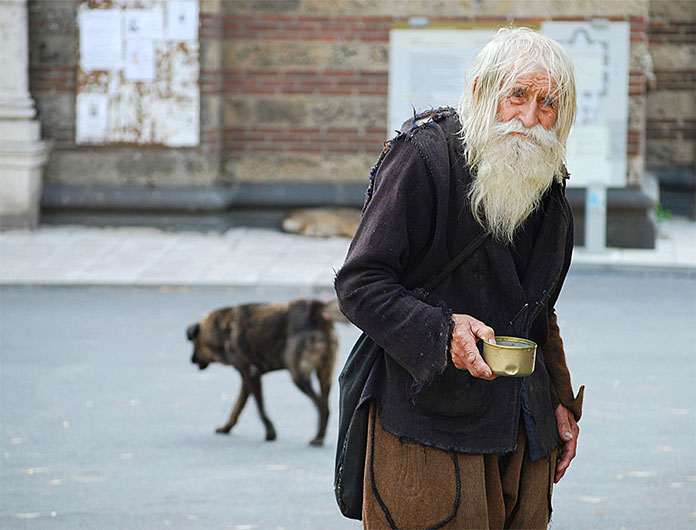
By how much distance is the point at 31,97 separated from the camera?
15.1 m

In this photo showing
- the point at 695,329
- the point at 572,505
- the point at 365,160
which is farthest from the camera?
the point at 365,160

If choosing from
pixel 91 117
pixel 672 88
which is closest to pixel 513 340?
pixel 91 117

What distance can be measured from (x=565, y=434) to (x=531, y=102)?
883 mm

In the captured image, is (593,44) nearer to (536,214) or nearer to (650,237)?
(650,237)

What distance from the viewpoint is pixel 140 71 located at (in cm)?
1490

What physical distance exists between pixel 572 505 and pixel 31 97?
10499mm

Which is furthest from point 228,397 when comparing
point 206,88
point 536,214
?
point 206,88

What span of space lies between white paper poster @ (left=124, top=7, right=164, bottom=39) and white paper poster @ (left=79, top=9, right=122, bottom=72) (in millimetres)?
110

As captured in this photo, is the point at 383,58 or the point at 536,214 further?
the point at 383,58

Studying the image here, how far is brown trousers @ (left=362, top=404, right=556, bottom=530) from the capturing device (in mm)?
3289

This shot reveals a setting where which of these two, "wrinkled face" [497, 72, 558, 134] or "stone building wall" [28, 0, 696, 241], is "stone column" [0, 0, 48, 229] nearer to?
"stone building wall" [28, 0, 696, 241]

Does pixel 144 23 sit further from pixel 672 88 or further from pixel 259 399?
pixel 259 399

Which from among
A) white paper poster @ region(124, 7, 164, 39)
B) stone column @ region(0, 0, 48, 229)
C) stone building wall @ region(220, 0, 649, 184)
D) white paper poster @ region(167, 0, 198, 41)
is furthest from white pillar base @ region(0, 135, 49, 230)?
stone building wall @ region(220, 0, 649, 184)

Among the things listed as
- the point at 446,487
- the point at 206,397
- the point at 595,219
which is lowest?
the point at 206,397
